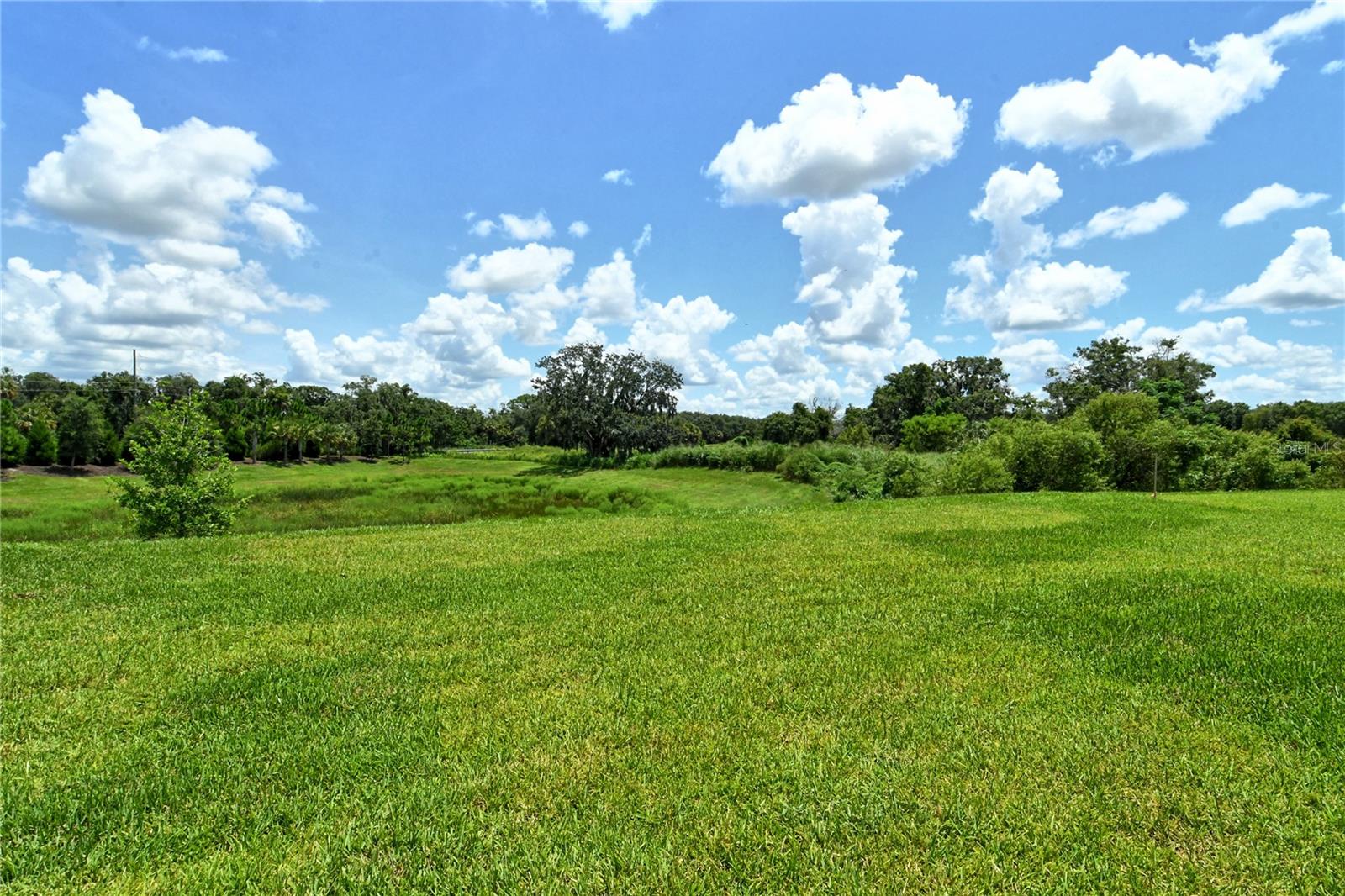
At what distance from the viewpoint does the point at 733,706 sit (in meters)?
4.08

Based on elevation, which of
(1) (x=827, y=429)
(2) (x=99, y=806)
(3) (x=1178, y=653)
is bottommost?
(2) (x=99, y=806)

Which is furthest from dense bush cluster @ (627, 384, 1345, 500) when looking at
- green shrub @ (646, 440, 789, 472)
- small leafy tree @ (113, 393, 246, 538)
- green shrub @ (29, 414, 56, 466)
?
green shrub @ (29, 414, 56, 466)

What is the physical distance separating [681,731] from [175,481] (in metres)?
14.6

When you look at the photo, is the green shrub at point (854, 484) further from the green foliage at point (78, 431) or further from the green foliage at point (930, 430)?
the green foliage at point (78, 431)

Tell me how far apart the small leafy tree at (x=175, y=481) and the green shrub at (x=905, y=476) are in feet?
70.9

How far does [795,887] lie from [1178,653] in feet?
14.0

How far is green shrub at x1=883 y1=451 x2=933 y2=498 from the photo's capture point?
23062mm

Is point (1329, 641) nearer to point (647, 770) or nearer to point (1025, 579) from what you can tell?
point (1025, 579)

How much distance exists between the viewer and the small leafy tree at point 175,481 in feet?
41.7

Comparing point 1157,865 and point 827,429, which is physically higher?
point 827,429

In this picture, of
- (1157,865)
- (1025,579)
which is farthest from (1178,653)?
(1157,865)

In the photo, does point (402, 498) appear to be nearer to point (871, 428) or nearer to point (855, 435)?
point (855, 435)

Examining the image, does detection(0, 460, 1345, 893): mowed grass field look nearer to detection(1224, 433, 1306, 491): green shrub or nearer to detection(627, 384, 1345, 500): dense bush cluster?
detection(627, 384, 1345, 500): dense bush cluster

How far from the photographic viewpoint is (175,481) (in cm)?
1318
